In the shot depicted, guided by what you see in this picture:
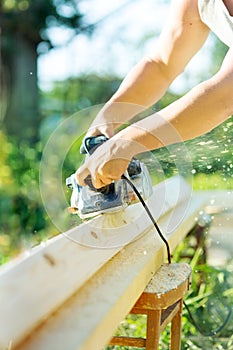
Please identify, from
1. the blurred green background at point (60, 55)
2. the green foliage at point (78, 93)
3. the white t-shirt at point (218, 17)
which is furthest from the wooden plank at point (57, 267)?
the green foliage at point (78, 93)

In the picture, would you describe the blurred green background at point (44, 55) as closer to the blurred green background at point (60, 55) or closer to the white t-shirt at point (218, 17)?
the blurred green background at point (60, 55)

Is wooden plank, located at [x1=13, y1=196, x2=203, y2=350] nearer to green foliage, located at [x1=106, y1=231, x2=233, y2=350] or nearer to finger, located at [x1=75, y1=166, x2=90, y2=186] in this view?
finger, located at [x1=75, y1=166, x2=90, y2=186]

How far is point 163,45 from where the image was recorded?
1241mm

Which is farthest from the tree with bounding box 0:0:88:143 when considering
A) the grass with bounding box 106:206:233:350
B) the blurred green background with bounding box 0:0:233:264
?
the grass with bounding box 106:206:233:350

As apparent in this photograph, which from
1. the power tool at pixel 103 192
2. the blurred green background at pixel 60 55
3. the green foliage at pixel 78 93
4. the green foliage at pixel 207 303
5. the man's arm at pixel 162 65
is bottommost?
the green foliage at pixel 207 303

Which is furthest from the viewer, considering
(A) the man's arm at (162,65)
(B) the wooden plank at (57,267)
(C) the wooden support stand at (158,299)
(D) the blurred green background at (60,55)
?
(D) the blurred green background at (60,55)

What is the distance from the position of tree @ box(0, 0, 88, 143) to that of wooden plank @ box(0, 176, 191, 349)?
81.9 inches

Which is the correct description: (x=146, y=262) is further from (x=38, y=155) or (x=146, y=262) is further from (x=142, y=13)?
(x=142, y=13)

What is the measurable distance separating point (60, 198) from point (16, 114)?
6.22 feet

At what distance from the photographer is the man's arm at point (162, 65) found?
1175mm

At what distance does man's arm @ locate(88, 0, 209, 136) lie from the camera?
1.17 m

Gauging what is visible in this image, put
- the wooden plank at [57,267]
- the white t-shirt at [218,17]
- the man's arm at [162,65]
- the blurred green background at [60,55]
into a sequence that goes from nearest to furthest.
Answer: the wooden plank at [57,267] < the white t-shirt at [218,17] < the man's arm at [162,65] < the blurred green background at [60,55]

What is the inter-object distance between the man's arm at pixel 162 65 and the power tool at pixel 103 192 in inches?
4.3

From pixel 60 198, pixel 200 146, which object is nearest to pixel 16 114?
pixel 200 146
